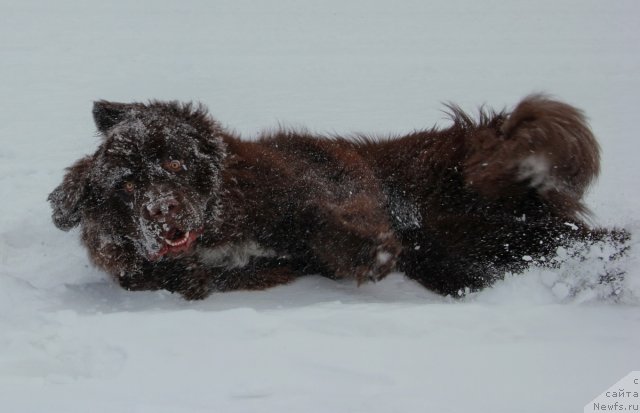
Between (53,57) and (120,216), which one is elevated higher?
(53,57)

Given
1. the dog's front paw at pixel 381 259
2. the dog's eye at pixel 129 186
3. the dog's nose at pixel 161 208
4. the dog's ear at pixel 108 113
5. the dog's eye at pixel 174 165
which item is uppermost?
the dog's ear at pixel 108 113

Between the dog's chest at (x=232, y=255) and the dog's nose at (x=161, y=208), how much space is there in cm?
62

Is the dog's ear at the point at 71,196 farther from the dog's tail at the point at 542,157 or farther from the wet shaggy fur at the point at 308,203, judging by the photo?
the dog's tail at the point at 542,157

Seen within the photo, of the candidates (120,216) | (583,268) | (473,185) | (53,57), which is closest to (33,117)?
(53,57)

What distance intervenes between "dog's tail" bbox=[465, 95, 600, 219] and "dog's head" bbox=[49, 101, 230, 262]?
1.99m

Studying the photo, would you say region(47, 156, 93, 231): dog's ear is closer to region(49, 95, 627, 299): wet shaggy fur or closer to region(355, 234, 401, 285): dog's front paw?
region(49, 95, 627, 299): wet shaggy fur

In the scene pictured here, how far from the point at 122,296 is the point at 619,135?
5.61 m

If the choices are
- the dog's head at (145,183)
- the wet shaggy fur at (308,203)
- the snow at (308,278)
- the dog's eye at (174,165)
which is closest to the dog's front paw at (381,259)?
the wet shaggy fur at (308,203)

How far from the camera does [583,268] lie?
4.53 metres

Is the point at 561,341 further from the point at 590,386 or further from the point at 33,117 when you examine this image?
the point at 33,117

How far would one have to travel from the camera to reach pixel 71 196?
497 cm

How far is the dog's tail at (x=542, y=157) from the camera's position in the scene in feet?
15.6

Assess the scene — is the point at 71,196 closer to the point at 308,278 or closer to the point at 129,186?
the point at 129,186

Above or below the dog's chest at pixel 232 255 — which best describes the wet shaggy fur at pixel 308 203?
above
